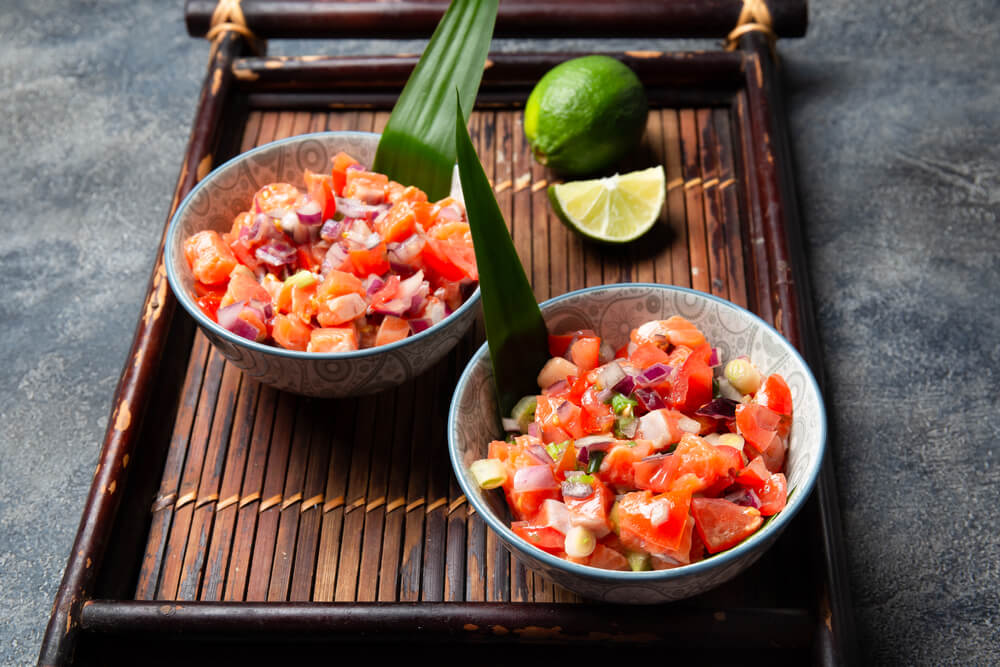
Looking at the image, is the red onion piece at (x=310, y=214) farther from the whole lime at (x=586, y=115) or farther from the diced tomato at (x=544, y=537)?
the diced tomato at (x=544, y=537)

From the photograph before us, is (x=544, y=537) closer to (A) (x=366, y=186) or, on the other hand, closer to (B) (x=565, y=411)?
(B) (x=565, y=411)

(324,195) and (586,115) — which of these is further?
(586,115)

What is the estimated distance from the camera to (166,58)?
2834 millimetres

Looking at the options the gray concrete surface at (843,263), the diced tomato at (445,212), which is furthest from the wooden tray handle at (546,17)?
the diced tomato at (445,212)

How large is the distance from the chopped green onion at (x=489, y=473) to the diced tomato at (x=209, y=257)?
0.60 meters

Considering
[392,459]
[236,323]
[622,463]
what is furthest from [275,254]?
[622,463]

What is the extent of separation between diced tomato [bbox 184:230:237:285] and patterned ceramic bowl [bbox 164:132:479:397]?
2 cm

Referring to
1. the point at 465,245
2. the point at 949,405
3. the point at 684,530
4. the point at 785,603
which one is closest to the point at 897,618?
the point at 785,603

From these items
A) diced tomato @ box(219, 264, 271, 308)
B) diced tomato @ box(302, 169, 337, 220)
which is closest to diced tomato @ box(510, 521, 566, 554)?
diced tomato @ box(219, 264, 271, 308)

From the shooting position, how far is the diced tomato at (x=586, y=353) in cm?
158

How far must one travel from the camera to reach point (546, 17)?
2.25 meters

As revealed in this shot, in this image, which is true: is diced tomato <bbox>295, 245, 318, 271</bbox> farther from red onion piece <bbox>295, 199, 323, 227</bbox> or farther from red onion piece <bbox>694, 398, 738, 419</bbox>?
red onion piece <bbox>694, 398, 738, 419</bbox>

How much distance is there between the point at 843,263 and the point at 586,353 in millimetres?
965

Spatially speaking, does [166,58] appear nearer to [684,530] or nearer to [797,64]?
[797,64]
